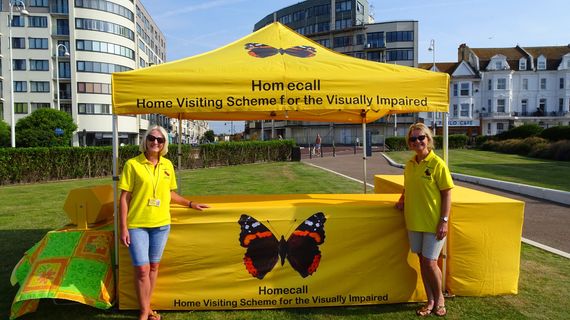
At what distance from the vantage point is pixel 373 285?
469 centimetres

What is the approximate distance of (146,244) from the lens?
3.95 metres

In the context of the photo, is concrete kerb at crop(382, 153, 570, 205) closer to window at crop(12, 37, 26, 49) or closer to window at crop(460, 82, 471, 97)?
window at crop(460, 82, 471, 97)

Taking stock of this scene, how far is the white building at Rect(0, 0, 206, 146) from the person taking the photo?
5975 centimetres

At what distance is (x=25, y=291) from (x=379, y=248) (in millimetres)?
3773

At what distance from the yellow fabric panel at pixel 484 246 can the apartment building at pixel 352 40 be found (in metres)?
65.8

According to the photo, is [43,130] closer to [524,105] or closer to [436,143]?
[436,143]

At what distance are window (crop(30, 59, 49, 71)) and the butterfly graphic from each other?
6644 cm

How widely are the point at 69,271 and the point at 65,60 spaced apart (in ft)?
216

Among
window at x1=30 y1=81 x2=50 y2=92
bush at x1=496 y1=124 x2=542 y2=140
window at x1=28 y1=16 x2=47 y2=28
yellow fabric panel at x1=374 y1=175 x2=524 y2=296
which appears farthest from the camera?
window at x1=30 y1=81 x2=50 y2=92

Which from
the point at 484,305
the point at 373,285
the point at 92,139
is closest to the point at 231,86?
the point at 373,285

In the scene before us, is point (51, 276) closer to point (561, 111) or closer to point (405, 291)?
point (405, 291)

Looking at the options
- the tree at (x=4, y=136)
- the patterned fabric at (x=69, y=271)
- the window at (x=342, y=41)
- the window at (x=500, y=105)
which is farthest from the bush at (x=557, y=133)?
the window at (x=342, y=41)

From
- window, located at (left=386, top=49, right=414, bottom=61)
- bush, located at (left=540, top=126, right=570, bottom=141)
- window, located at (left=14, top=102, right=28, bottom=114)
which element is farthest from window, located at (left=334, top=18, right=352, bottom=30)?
window, located at (left=14, top=102, right=28, bottom=114)

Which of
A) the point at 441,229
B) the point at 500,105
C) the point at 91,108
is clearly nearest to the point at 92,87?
the point at 91,108
